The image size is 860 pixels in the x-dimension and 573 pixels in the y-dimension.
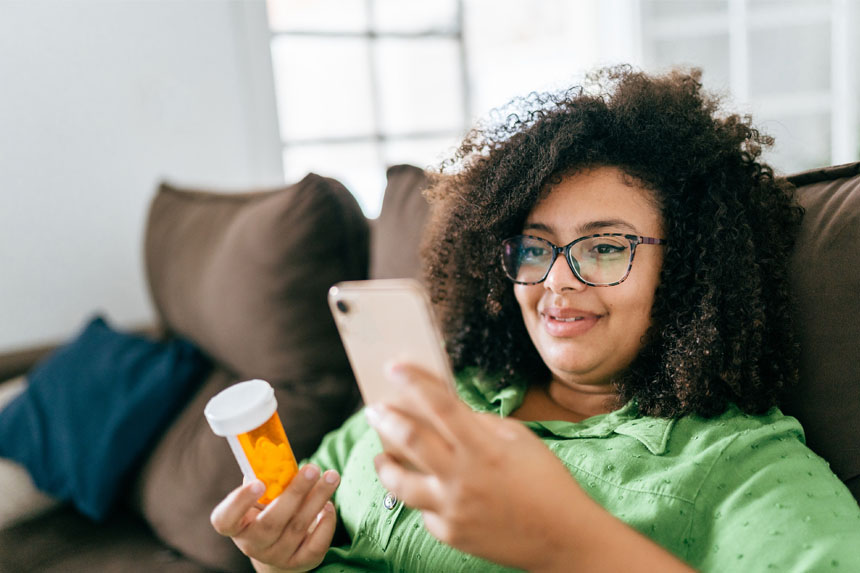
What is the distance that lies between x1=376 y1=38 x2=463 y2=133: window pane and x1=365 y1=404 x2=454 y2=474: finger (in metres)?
2.45

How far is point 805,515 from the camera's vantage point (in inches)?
24.6

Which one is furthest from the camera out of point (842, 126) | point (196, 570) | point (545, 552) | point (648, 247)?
point (842, 126)

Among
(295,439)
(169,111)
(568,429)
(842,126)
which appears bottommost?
(295,439)

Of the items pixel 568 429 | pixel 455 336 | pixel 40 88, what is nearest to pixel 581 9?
pixel 40 88

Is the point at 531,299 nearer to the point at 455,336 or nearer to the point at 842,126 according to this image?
the point at 455,336

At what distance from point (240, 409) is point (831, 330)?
2.32 ft

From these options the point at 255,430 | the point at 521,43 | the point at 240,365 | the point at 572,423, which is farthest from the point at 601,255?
the point at 521,43

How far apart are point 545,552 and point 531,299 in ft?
1.45

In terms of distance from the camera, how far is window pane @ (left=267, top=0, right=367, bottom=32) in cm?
246

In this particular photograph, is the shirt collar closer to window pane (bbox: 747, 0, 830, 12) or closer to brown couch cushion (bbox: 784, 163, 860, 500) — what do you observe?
brown couch cushion (bbox: 784, 163, 860, 500)

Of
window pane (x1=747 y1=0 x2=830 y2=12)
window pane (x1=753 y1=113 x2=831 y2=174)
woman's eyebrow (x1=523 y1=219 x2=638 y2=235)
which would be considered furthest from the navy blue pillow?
window pane (x1=747 y1=0 x2=830 y2=12)

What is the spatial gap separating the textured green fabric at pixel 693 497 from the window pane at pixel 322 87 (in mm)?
1891

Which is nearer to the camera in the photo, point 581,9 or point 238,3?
point 238,3

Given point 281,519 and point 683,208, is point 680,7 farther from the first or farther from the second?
point 281,519
